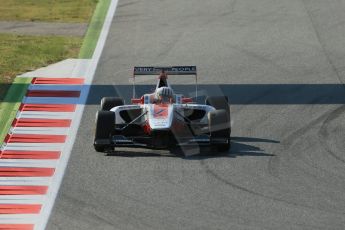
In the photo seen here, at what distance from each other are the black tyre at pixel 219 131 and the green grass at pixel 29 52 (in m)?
7.00

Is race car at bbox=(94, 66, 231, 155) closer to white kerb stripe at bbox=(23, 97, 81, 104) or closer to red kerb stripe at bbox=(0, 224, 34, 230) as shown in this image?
white kerb stripe at bbox=(23, 97, 81, 104)

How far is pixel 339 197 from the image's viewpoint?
54.6 feet

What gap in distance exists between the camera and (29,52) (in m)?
26.4

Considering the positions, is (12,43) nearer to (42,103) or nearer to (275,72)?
(42,103)

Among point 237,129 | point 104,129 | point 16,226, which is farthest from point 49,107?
point 16,226

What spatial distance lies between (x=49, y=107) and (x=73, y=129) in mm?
1663

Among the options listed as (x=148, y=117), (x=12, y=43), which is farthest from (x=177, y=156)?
(x=12, y=43)

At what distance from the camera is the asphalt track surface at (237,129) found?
52.4ft

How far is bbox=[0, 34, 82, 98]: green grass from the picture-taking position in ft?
82.0

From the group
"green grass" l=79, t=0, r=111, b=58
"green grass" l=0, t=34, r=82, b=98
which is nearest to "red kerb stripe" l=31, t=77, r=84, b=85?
"green grass" l=0, t=34, r=82, b=98

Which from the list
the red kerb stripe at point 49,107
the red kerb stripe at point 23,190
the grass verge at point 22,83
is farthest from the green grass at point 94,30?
the red kerb stripe at point 23,190

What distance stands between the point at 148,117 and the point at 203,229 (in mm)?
4023

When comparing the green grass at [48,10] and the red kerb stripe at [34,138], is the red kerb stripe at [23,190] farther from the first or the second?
the green grass at [48,10]

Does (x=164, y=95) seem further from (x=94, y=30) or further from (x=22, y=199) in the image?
(x=94, y=30)
